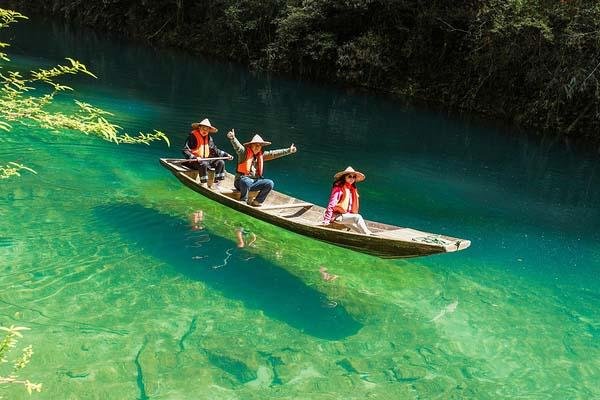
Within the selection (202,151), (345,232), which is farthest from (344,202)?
(202,151)

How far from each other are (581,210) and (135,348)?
10.9 m

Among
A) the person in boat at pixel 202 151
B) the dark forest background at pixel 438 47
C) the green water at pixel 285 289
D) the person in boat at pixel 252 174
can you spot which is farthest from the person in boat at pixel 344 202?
the dark forest background at pixel 438 47

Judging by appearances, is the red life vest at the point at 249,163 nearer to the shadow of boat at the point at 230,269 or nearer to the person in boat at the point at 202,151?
the person in boat at the point at 202,151

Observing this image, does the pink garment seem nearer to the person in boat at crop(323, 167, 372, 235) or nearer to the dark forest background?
the person in boat at crop(323, 167, 372, 235)

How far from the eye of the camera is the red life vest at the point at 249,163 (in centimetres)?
924

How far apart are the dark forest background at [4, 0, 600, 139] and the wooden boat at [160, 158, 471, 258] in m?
17.2

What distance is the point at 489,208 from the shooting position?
1237cm

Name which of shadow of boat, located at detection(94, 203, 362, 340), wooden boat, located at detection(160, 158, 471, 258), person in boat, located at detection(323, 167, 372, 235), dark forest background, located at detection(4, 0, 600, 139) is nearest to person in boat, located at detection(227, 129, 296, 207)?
wooden boat, located at detection(160, 158, 471, 258)

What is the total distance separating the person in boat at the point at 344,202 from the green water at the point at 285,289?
35.9 inches

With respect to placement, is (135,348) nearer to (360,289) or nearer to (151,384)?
(151,384)

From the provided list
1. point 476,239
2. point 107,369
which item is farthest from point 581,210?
point 107,369

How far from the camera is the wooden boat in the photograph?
6.71 m

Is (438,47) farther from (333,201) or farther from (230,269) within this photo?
(230,269)

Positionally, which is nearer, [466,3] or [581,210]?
[581,210]
